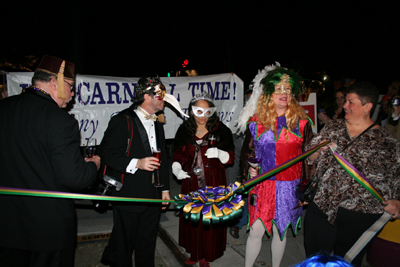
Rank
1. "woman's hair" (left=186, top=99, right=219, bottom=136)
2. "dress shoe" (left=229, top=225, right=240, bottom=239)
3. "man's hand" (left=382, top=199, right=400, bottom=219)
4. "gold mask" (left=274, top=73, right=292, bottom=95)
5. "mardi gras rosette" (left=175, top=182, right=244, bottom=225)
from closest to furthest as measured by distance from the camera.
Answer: "mardi gras rosette" (left=175, top=182, right=244, bottom=225), "man's hand" (left=382, top=199, right=400, bottom=219), "gold mask" (left=274, top=73, right=292, bottom=95), "woman's hair" (left=186, top=99, right=219, bottom=136), "dress shoe" (left=229, top=225, right=240, bottom=239)

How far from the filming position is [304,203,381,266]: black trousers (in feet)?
8.55

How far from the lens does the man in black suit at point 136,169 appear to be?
309 centimetres

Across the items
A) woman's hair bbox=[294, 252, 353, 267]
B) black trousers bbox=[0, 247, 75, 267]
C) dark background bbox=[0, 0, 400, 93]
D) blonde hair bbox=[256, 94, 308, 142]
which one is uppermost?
dark background bbox=[0, 0, 400, 93]

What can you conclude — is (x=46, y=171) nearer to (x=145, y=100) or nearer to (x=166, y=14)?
(x=145, y=100)

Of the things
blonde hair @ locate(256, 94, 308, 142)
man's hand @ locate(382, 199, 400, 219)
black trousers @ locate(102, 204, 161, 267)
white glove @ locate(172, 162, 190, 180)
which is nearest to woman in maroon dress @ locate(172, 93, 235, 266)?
white glove @ locate(172, 162, 190, 180)

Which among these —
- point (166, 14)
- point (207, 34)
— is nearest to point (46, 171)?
point (166, 14)

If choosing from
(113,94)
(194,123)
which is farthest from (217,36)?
(194,123)

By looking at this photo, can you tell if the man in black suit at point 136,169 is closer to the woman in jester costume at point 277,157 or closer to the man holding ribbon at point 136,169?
the man holding ribbon at point 136,169

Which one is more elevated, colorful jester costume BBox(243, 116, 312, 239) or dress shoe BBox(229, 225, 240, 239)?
colorful jester costume BBox(243, 116, 312, 239)

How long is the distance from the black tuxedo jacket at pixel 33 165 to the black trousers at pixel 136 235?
97 cm

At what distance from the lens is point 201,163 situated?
12.0 feet

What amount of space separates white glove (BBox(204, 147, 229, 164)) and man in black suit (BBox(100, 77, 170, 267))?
Answer: 68 cm

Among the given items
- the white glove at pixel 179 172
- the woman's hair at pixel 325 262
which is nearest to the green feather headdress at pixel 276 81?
the white glove at pixel 179 172

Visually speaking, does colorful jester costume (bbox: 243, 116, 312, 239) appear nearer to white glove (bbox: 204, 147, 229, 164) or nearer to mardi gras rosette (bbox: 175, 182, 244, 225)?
white glove (bbox: 204, 147, 229, 164)
